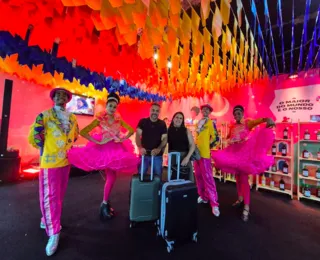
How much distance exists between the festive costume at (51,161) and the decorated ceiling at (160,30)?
1051 millimetres

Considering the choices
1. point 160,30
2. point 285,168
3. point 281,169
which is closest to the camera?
point 160,30

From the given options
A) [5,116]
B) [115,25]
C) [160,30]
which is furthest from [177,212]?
[5,116]

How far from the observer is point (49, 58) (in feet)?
8.46

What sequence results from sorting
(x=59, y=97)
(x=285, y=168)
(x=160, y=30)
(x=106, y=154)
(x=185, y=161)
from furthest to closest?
(x=285, y=168)
(x=185, y=161)
(x=106, y=154)
(x=160, y=30)
(x=59, y=97)

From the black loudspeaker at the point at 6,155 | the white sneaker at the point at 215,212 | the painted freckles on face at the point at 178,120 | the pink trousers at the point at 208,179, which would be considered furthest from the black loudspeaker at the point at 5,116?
the white sneaker at the point at 215,212

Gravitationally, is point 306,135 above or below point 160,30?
below

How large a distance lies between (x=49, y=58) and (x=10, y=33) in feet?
1.76

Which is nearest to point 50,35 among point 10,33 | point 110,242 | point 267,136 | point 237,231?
point 10,33

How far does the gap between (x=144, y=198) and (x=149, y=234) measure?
16.6 inches

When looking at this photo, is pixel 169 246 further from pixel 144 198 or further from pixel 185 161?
pixel 185 161

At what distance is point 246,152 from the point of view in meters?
2.32

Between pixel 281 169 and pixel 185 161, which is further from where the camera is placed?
pixel 281 169

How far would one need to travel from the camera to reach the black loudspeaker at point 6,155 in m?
3.72

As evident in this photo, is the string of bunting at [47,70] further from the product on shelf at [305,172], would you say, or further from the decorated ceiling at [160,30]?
the product on shelf at [305,172]
